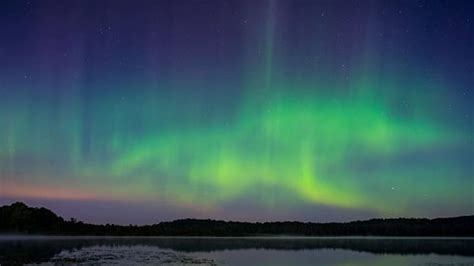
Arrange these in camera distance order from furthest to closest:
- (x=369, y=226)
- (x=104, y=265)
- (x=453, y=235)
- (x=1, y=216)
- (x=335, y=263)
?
(x=369, y=226)
(x=453, y=235)
(x=1, y=216)
(x=335, y=263)
(x=104, y=265)

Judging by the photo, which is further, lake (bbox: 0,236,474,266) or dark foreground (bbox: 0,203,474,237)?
dark foreground (bbox: 0,203,474,237)

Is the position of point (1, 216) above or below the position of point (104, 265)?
above

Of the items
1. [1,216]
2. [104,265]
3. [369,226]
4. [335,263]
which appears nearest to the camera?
[104,265]

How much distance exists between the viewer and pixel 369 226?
155 metres

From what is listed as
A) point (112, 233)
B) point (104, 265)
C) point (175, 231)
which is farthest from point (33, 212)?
point (104, 265)

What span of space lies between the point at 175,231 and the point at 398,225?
2616 inches

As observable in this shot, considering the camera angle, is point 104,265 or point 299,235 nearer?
point 104,265

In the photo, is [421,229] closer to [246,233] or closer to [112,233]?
[246,233]

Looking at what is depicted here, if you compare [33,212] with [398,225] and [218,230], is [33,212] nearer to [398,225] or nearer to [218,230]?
[218,230]

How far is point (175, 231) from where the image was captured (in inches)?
6654

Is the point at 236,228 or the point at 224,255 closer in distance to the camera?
the point at 224,255

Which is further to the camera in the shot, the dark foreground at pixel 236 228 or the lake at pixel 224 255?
the dark foreground at pixel 236 228

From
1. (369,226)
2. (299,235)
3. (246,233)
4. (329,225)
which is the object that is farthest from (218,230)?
(369,226)

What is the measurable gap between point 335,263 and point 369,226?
119936 millimetres
